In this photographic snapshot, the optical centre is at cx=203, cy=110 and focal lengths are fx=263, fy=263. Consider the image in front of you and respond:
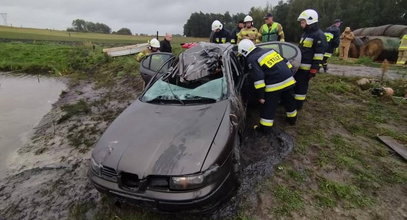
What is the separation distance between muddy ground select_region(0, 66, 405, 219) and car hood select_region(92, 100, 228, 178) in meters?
0.70

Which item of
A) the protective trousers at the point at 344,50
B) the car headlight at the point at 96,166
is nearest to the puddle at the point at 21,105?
the car headlight at the point at 96,166

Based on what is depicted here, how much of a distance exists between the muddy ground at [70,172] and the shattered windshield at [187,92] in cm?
106

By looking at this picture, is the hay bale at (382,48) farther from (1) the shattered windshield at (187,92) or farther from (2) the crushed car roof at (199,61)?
(1) the shattered windshield at (187,92)

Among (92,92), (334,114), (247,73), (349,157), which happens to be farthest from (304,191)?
(92,92)

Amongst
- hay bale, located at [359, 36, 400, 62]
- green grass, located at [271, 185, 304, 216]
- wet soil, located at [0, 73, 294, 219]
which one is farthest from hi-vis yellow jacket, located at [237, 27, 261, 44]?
hay bale, located at [359, 36, 400, 62]

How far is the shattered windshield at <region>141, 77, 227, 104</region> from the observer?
3.16 metres

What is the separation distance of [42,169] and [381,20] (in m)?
38.0

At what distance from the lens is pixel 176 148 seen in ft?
7.80

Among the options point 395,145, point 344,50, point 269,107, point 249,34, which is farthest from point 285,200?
point 344,50

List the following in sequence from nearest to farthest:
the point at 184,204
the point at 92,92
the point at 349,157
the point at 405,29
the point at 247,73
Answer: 1. the point at 184,204
2. the point at 349,157
3. the point at 247,73
4. the point at 92,92
5. the point at 405,29

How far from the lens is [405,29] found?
14422mm

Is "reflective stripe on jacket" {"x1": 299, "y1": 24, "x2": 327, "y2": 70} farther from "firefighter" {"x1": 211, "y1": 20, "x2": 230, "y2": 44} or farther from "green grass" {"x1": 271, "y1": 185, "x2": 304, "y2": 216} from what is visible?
"firefighter" {"x1": 211, "y1": 20, "x2": 230, "y2": 44}

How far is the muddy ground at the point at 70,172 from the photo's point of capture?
2839mm

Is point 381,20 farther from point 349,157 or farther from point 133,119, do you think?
point 133,119
